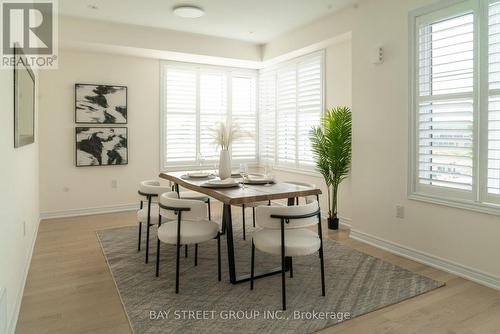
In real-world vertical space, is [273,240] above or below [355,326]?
above

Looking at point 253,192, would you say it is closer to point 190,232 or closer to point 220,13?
point 190,232

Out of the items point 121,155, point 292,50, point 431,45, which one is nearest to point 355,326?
point 431,45

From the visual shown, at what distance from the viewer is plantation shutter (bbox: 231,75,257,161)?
691cm

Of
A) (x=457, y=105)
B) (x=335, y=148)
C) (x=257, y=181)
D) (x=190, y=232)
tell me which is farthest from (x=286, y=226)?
(x=335, y=148)

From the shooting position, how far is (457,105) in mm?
3311

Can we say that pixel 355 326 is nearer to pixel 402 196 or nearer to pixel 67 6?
pixel 402 196

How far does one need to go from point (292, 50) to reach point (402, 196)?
3005 millimetres

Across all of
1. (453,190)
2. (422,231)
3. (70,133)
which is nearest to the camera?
(453,190)

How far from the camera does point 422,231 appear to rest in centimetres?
364

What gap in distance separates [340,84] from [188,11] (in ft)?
7.60

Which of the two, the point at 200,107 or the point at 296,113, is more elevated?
the point at 200,107

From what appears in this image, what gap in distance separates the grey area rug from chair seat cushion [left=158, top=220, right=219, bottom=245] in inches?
16.2

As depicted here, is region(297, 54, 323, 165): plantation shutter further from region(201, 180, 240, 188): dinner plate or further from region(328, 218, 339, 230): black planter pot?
region(201, 180, 240, 188): dinner plate

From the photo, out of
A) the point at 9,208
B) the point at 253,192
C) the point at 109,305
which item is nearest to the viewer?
the point at 9,208
